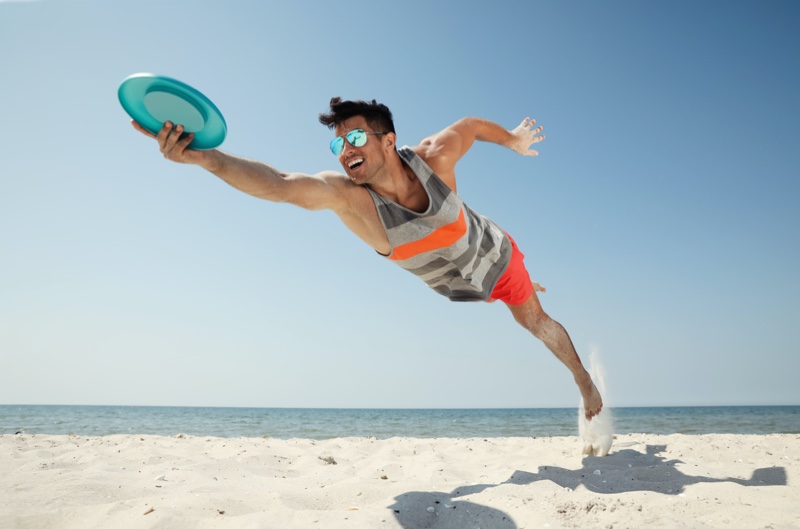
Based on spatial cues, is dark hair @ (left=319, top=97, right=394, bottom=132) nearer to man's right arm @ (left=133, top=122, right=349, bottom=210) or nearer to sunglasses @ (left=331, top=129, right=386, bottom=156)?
sunglasses @ (left=331, top=129, right=386, bottom=156)

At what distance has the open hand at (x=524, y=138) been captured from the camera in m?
4.55

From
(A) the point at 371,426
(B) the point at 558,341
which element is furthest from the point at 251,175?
(A) the point at 371,426

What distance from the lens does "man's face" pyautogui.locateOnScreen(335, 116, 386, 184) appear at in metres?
3.41

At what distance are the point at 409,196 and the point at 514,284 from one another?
1.62 meters

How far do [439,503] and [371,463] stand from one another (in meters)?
1.56

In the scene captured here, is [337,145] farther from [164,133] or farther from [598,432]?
[598,432]

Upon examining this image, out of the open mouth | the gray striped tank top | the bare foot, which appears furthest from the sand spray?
the open mouth

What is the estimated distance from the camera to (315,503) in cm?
280

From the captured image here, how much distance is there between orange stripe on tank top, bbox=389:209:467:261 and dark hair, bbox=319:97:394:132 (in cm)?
91

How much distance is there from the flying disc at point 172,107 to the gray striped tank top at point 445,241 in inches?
52.3

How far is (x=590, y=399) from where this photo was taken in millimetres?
4465

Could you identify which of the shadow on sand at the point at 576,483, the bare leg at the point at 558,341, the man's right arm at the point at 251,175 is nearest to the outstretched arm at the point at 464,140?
the man's right arm at the point at 251,175

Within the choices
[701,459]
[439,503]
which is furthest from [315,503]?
[701,459]

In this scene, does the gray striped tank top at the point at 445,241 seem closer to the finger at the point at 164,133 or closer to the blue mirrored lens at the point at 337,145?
the blue mirrored lens at the point at 337,145
